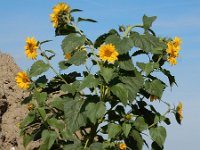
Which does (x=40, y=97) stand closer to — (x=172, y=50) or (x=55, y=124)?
(x=55, y=124)

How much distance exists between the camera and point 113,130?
410cm

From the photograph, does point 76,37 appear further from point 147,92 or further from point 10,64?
point 10,64

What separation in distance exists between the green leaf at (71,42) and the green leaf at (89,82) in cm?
24

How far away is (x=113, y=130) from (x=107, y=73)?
1.40 feet

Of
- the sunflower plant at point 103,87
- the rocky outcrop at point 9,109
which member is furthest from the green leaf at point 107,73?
the rocky outcrop at point 9,109

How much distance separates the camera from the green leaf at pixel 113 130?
4078 mm

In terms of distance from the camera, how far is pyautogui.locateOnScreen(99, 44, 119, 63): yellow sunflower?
3.98 metres

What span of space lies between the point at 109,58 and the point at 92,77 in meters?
0.19

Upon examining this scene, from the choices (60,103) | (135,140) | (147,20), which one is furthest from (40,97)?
(147,20)

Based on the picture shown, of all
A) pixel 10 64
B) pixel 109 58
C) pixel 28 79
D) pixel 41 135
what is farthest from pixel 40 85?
pixel 10 64

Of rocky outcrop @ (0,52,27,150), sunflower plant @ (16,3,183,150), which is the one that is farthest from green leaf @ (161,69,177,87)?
rocky outcrop @ (0,52,27,150)

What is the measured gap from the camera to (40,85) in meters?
4.34

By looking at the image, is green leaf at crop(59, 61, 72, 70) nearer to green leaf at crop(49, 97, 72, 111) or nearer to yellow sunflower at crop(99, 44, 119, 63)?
green leaf at crop(49, 97, 72, 111)

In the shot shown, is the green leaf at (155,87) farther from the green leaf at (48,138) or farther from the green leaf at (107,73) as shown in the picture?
the green leaf at (48,138)
